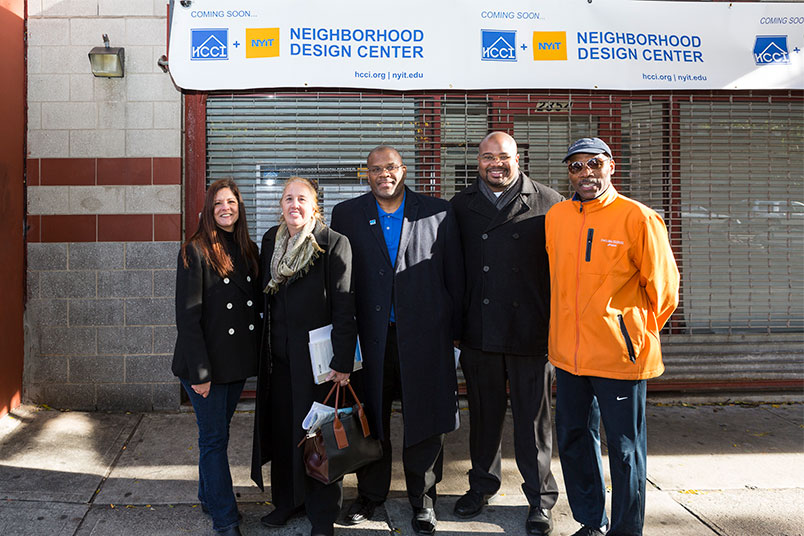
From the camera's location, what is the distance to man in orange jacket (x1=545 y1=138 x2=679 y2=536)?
109 inches

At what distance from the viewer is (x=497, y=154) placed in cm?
332

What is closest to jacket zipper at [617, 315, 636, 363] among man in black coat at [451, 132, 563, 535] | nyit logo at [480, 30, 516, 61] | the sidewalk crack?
man in black coat at [451, 132, 563, 535]

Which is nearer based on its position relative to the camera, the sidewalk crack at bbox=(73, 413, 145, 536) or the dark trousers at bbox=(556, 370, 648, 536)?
the dark trousers at bbox=(556, 370, 648, 536)

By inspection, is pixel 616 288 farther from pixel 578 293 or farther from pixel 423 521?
pixel 423 521

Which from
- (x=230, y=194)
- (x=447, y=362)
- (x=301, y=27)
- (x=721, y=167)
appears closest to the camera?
(x=230, y=194)

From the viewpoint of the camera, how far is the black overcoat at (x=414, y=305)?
10.5ft

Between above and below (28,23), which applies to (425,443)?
below

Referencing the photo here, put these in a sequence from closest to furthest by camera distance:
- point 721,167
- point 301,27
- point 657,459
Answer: point 657,459 < point 301,27 < point 721,167

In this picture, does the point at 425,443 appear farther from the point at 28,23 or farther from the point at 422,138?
the point at 28,23

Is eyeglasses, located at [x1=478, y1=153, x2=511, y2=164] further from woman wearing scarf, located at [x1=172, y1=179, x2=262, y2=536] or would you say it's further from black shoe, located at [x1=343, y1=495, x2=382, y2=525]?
black shoe, located at [x1=343, y1=495, x2=382, y2=525]

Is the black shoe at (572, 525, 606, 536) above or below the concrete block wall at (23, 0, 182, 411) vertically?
below

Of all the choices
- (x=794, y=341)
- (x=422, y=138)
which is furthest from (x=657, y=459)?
(x=422, y=138)

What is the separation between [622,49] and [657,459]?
3277mm

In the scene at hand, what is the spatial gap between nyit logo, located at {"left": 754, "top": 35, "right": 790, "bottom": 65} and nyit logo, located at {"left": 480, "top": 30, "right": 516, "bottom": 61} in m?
2.08
